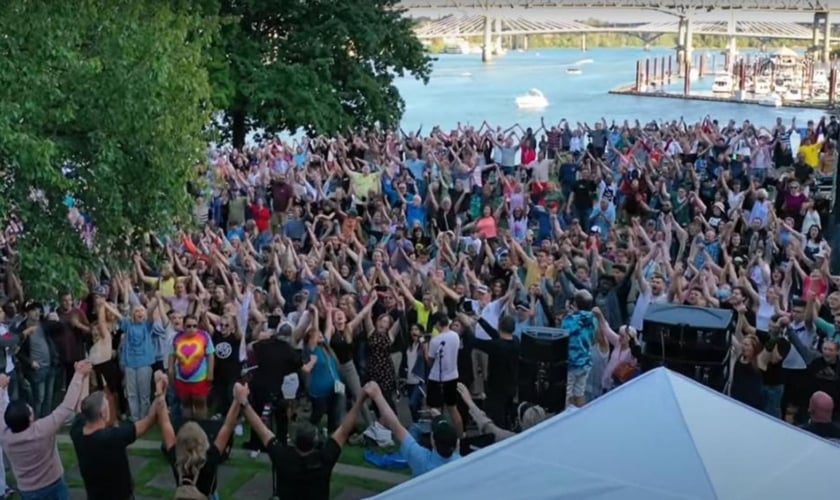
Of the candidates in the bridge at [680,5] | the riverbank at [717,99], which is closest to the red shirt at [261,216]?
the riverbank at [717,99]

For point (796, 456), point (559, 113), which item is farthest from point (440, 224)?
point (559, 113)

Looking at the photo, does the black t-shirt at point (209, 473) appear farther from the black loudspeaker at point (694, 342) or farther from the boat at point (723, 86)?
the boat at point (723, 86)

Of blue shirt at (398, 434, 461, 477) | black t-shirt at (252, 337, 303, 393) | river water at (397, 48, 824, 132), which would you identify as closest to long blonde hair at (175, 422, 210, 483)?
blue shirt at (398, 434, 461, 477)

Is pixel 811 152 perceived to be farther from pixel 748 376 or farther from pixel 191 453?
pixel 191 453

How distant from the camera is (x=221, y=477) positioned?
908 cm

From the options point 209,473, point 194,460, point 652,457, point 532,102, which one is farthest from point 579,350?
point 532,102

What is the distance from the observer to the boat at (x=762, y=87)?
89125 millimetres

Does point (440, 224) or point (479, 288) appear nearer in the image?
point (479, 288)

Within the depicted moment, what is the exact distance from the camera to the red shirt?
642 inches

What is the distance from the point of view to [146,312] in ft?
33.1

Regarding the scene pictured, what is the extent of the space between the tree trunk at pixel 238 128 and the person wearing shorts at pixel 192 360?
16818 mm

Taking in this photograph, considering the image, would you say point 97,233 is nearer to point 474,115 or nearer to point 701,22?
point 474,115

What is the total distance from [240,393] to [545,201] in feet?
36.8

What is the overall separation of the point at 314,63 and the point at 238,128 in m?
2.65
